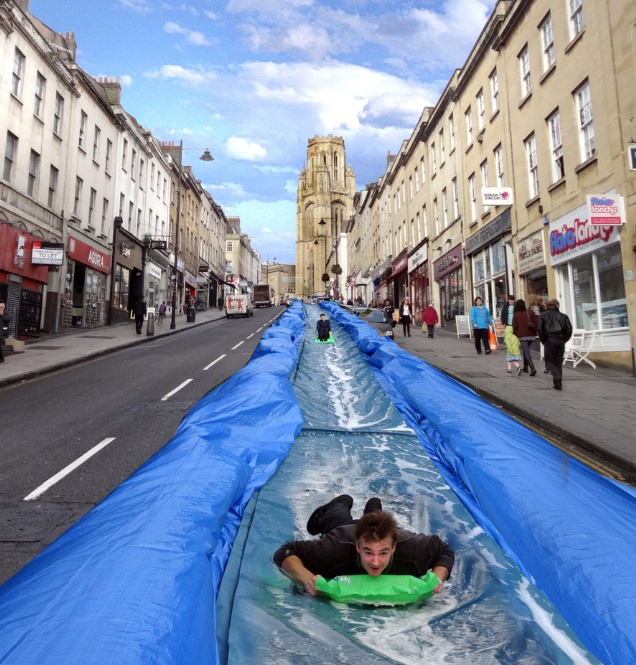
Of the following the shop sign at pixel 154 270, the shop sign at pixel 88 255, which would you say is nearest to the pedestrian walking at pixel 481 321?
the shop sign at pixel 88 255

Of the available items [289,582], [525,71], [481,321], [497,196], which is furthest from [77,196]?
[289,582]

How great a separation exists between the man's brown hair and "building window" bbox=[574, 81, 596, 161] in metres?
12.5

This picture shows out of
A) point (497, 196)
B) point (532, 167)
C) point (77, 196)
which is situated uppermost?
point (77, 196)

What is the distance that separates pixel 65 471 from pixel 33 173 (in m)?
17.5

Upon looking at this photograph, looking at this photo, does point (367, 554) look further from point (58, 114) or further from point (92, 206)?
point (92, 206)

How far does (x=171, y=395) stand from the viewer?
8.60 metres

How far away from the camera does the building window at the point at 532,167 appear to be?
14.3 m

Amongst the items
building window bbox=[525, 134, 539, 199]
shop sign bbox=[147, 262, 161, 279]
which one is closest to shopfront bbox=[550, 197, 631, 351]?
building window bbox=[525, 134, 539, 199]

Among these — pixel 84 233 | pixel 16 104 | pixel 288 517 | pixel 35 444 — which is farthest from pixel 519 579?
pixel 84 233

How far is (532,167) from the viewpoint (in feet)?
47.6

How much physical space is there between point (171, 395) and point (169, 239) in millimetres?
30668

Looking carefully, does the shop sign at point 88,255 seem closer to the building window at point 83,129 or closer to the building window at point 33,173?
the building window at point 33,173

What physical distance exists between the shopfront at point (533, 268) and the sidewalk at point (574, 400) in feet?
7.05

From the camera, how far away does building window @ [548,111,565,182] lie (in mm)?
12969
